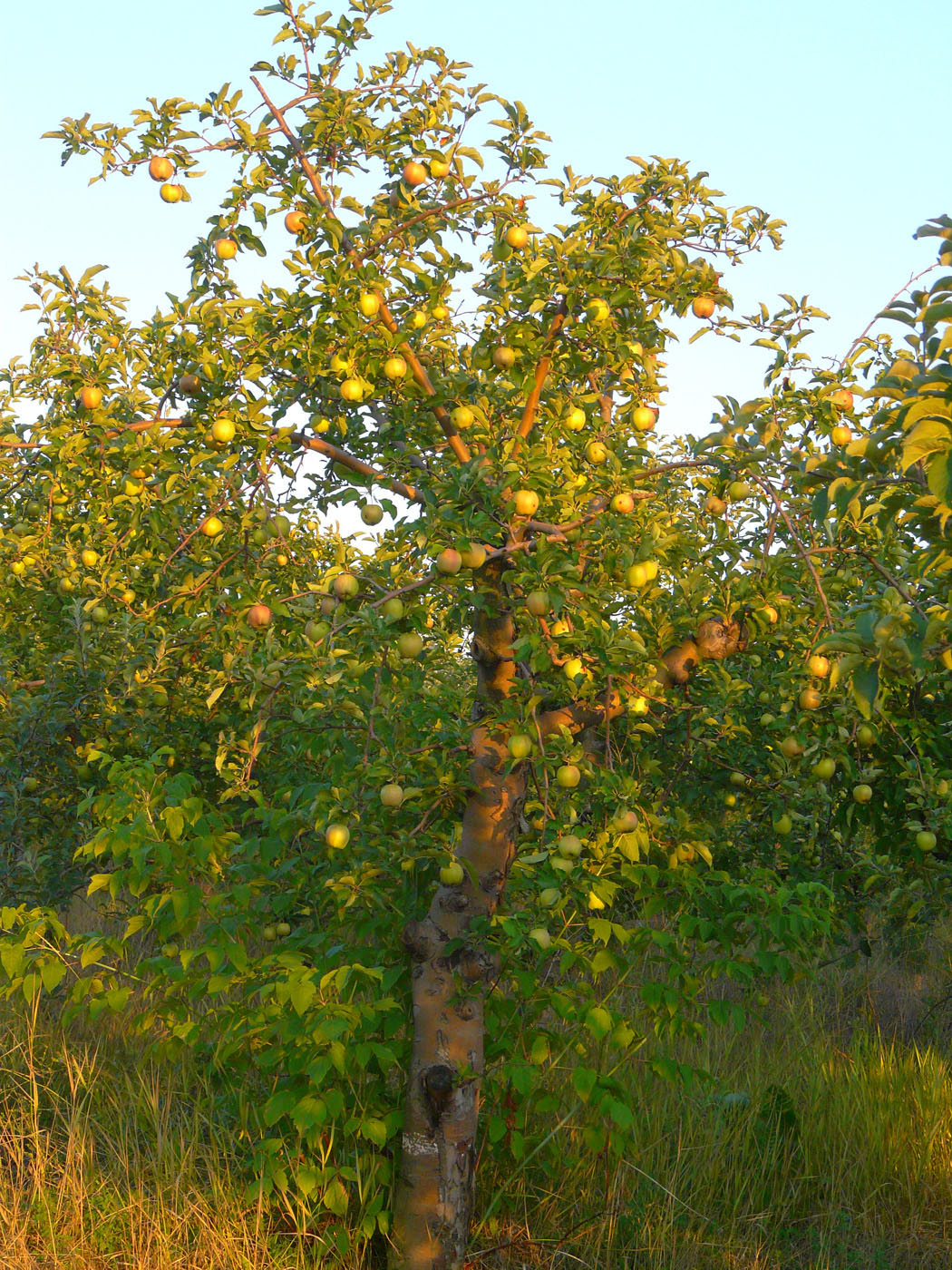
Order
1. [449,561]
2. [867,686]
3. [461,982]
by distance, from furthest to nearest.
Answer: [461,982]
[449,561]
[867,686]

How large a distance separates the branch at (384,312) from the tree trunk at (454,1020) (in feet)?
1.81

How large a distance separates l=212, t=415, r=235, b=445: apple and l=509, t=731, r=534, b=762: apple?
1.13m

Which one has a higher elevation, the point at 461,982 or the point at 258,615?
the point at 258,615

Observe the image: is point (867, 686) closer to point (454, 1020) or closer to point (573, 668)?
point (573, 668)

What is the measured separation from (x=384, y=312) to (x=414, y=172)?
0.51m

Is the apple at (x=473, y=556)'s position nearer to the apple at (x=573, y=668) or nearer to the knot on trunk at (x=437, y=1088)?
the apple at (x=573, y=668)

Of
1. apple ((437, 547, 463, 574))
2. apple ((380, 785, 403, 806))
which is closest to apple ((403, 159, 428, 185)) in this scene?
apple ((437, 547, 463, 574))

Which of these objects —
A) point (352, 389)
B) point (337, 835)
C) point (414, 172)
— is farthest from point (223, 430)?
point (337, 835)

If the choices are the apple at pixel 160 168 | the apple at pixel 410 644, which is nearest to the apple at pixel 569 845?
the apple at pixel 410 644

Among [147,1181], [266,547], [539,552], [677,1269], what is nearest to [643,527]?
[539,552]

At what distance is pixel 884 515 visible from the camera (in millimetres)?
1878

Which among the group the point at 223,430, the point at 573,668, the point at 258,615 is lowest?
the point at 573,668

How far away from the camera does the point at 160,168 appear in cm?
310

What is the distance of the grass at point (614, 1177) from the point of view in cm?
325
